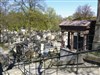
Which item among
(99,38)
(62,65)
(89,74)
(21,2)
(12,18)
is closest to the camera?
(89,74)

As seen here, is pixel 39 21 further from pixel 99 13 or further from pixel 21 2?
pixel 99 13

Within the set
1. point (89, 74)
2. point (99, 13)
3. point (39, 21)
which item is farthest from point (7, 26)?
point (89, 74)

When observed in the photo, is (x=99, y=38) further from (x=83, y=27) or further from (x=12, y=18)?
(x=12, y=18)

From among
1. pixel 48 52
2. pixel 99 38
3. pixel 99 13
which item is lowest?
pixel 48 52

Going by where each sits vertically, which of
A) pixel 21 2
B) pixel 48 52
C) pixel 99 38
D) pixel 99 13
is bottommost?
pixel 48 52

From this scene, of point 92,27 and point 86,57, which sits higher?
point 92,27

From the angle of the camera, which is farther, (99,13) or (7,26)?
(7,26)

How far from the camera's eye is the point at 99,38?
43.0 ft

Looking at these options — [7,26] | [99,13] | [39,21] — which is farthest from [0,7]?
[99,13]

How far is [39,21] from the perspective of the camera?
34250mm

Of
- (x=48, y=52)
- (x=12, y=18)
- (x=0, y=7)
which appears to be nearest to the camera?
(x=48, y=52)

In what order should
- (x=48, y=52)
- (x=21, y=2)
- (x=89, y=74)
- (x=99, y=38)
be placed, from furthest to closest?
(x=21, y=2)
(x=48, y=52)
(x=99, y=38)
(x=89, y=74)

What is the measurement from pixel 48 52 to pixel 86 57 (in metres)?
5.14

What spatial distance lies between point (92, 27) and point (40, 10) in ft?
66.2
